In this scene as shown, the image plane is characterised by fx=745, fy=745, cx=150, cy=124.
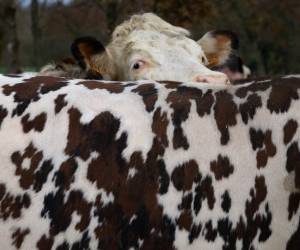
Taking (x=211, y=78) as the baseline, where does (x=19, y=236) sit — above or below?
below

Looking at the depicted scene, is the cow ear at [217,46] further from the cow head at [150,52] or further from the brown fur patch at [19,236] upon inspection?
the brown fur patch at [19,236]

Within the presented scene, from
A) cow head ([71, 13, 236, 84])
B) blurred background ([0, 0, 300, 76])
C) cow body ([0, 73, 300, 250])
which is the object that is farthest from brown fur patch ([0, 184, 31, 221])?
blurred background ([0, 0, 300, 76])

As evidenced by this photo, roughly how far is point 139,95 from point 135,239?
0.60 metres

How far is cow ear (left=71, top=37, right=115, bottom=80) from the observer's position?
579 cm

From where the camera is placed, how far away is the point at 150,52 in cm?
550

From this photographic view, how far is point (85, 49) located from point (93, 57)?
10cm

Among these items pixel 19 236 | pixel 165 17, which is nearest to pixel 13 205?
pixel 19 236

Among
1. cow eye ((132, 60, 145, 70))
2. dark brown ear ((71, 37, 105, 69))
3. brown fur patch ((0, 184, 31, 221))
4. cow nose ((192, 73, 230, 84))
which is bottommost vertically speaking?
brown fur patch ((0, 184, 31, 221))

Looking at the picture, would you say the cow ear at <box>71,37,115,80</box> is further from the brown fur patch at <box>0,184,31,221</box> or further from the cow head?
the brown fur patch at <box>0,184,31,221</box>

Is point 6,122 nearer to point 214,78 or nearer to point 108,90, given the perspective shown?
point 108,90

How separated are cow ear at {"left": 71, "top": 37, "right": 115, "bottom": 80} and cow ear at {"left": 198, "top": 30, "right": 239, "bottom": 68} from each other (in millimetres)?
928

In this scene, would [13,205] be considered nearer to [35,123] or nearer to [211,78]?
[35,123]

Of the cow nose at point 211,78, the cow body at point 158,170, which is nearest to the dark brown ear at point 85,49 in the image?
the cow nose at point 211,78

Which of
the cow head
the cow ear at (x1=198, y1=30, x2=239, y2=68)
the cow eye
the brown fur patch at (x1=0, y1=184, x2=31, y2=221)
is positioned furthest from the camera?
the cow ear at (x1=198, y1=30, x2=239, y2=68)
